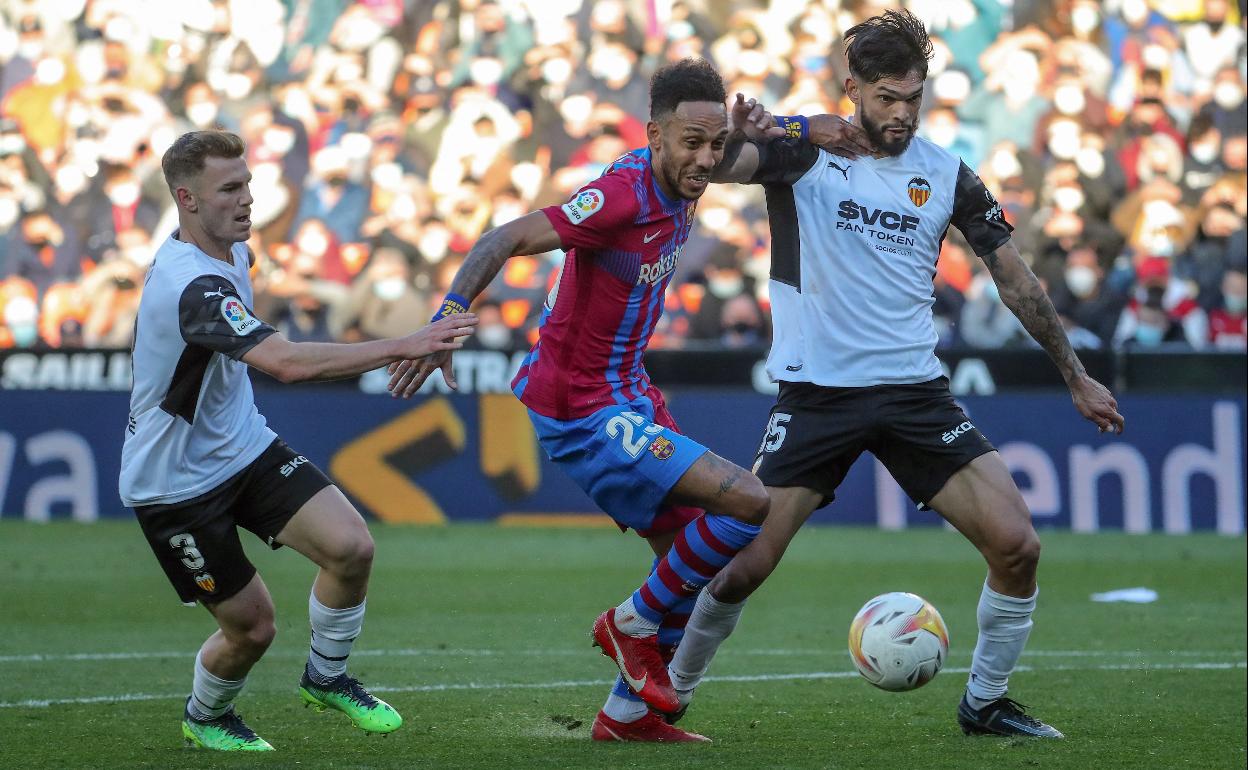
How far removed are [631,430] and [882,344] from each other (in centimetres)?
98

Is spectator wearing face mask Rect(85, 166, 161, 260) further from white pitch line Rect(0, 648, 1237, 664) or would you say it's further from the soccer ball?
the soccer ball

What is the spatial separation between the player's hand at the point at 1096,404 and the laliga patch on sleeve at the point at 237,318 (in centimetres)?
289

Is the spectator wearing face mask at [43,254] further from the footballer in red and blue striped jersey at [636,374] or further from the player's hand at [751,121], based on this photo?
the player's hand at [751,121]

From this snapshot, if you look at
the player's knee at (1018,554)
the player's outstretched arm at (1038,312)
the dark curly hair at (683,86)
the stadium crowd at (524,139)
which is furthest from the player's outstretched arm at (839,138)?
the stadium crowd at (524,139)

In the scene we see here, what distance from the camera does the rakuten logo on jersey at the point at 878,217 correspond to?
6.27 metres

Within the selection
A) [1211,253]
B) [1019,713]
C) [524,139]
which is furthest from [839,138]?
[524,139]

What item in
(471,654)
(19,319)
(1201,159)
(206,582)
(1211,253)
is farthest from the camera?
(1201,159)

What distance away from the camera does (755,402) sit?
1341 centimetres

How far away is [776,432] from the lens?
6270 mm

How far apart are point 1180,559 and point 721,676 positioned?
18.1 feet

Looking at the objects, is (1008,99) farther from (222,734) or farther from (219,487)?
(222,734)

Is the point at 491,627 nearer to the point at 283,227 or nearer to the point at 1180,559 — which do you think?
the point at 1180,559

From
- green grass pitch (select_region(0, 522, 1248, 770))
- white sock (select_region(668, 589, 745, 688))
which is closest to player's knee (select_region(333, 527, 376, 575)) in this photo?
green grass pitch (select_region(0, 522, 1248, 770))

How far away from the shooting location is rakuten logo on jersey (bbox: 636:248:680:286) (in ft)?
19.6
